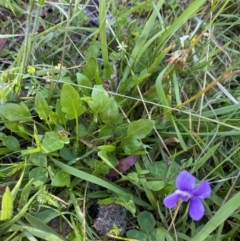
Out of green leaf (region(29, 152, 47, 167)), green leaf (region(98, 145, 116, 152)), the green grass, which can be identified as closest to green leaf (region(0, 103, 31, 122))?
the green grass

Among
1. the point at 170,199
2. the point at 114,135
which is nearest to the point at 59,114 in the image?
the point at 114,135

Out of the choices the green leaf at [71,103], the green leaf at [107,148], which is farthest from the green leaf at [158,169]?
the green leaf at [71,103]

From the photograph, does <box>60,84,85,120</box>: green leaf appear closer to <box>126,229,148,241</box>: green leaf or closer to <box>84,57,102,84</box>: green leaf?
<box>84,57,102,84</box>: green leaf

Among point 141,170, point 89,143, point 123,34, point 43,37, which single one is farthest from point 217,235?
point 43,37

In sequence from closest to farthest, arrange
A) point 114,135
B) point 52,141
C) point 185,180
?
point 185,180 → point 52,141 → point 114,135

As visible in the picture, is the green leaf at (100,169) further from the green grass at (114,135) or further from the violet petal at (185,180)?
the violet petal at (185,180)

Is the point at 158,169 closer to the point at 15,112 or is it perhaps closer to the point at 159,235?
the point at 159,235

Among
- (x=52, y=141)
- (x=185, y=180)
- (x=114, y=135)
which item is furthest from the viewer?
(x=114, y=135)
